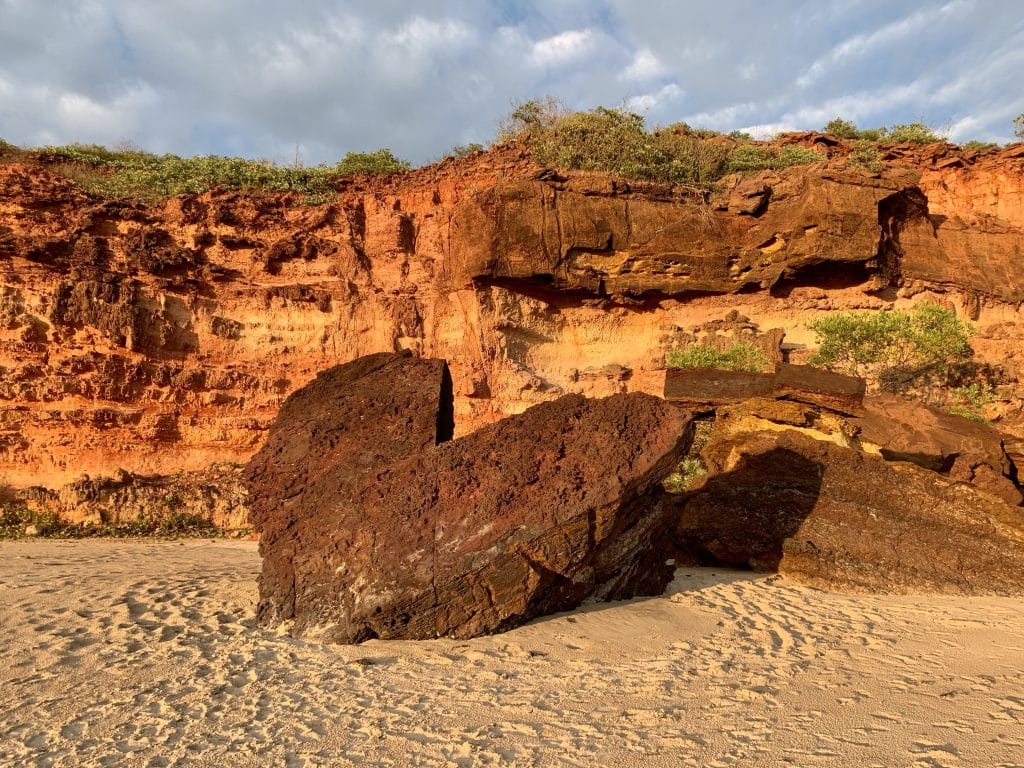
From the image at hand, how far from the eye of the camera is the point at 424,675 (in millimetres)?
3756

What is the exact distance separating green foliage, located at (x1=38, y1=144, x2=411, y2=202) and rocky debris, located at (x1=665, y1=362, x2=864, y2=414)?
1126 centimetres

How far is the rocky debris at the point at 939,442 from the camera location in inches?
377

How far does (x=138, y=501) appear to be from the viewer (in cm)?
1145

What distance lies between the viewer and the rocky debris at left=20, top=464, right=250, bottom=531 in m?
11.1

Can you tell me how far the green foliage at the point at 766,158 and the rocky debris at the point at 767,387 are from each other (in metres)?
10.2

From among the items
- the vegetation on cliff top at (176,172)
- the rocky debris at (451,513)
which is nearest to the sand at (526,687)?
the rocky debris at (451,513)

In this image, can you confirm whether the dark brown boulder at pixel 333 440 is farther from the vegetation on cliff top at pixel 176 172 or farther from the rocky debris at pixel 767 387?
the vegetation on cliff top at pixel 176 172

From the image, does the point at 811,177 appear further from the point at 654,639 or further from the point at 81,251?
the point at 81,251

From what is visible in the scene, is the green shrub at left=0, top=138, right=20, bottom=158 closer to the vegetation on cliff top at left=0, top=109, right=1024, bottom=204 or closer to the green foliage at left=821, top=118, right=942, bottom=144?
the vegetation on cliff top at left=0, top=109, right=1024, bottom=204

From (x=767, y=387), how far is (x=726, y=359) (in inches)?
136

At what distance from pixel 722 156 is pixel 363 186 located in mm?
11523

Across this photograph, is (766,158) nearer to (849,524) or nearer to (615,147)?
(615,147)

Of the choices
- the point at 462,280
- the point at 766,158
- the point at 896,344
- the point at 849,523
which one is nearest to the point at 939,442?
the point at 849,523

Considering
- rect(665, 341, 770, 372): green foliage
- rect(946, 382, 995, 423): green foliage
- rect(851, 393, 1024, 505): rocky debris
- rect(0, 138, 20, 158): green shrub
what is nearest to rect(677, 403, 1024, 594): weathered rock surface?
rect(851, 393, 1024, 505): rocky debris
